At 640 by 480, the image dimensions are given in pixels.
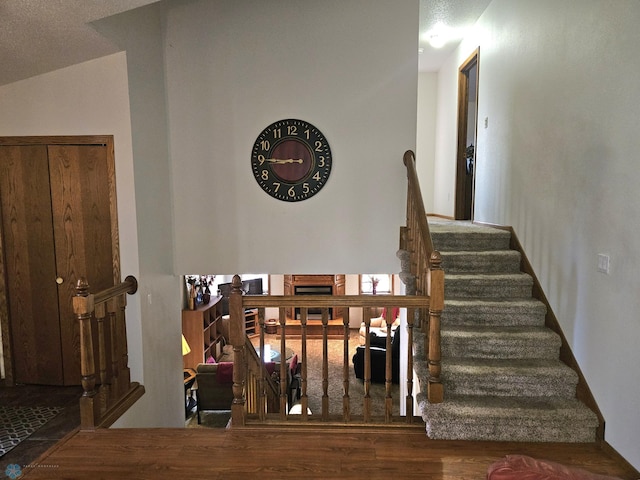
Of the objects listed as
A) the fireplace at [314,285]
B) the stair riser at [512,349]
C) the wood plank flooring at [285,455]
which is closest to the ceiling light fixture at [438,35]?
the stair riser at [512,349]

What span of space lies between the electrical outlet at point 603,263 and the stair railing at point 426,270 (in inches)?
38.9

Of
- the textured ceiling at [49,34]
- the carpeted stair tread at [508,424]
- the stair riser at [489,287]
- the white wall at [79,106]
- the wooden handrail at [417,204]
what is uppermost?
the textured ceiling at [49,34]

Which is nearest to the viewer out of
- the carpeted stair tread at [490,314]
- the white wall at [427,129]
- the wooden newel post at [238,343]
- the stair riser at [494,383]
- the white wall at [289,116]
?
the wooden newel post at [238,343]

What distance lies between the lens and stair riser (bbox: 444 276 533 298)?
3439mm

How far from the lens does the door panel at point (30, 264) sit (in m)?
3.19

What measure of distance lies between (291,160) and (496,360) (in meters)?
2.63

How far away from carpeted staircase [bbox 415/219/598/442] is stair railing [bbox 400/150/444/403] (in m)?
0.18

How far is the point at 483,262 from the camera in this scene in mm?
3672

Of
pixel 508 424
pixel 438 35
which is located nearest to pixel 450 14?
pixel 438 35

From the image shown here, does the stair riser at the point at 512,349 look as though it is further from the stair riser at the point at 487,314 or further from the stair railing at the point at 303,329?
the stair railing at the point at 303,329

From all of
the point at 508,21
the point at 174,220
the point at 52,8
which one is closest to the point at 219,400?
the point at 174,220

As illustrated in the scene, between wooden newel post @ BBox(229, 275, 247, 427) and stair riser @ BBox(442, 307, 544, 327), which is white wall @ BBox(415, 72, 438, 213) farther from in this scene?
wooden newel post @ BBox(229, 275, 247, 427)

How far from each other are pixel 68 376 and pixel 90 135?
204cm

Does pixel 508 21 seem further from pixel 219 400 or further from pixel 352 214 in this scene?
pixel 219 400
